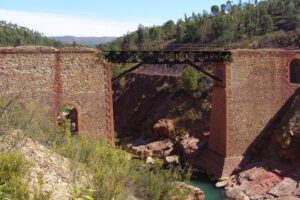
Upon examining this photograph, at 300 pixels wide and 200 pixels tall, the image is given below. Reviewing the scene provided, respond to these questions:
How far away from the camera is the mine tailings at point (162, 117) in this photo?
32844 millimetres

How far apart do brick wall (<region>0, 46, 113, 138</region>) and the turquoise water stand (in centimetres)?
685

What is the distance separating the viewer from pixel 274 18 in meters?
61.4

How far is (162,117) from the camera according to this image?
38906 millimetres

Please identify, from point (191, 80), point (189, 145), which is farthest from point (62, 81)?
point (191, 80)

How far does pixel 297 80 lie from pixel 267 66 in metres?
6.82

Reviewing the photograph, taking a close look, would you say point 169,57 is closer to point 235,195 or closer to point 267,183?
point 235,195

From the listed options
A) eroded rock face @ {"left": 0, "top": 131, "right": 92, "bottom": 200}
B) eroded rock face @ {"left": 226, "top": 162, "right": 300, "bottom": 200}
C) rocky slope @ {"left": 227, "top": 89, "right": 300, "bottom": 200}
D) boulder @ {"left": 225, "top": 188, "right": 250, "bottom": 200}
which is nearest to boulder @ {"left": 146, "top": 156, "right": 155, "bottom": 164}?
rocky slope @ {"left": 227, "top": 89, "right": 300, "bottom": 200}

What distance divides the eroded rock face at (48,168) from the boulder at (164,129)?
923 inches

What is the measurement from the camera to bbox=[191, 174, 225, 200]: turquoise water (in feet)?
84.5

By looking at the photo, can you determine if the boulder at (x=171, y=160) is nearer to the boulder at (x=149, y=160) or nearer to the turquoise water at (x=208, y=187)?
the boulder at (x=149, y=160)

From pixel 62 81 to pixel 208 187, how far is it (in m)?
10.9

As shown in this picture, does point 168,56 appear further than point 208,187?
No

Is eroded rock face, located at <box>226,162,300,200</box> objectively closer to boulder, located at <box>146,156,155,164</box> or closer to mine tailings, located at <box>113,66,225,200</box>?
mine tailings, located at <box>113,66,225,200</box>

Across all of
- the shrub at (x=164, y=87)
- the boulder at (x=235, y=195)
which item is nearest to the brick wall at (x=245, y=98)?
the boulder at (x=235, y=195)
